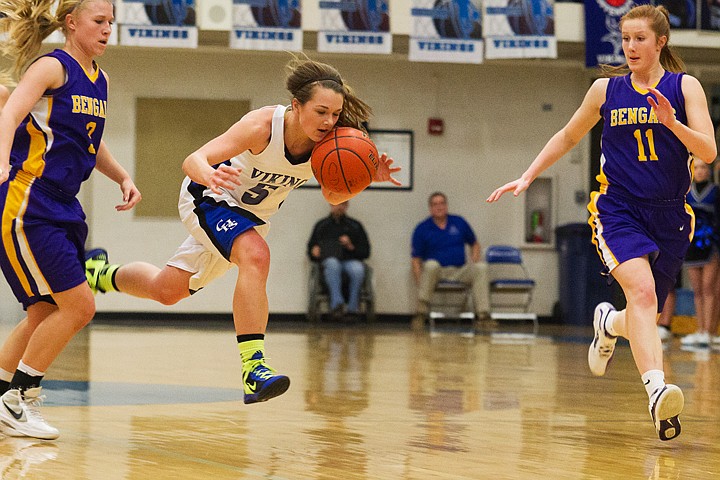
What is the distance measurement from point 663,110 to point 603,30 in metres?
8.31

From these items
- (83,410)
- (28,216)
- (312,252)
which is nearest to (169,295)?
(83,410)

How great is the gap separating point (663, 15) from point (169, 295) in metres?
2.21

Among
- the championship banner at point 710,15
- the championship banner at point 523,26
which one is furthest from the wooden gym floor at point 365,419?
the championship banner at point 710,15

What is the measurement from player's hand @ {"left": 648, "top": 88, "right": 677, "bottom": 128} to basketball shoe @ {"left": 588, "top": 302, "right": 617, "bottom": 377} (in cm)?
97

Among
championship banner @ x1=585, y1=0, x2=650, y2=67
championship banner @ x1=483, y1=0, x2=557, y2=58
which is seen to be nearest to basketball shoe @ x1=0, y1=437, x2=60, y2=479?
championship banner @ x1=483, y1=0, x2=557, y2=58

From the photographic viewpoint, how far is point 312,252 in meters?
12.5

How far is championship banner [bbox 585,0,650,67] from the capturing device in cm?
1170

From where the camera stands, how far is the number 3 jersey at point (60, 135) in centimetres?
361

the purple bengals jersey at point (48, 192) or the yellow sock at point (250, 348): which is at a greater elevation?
the purple bengals jersey at point (48, 192)

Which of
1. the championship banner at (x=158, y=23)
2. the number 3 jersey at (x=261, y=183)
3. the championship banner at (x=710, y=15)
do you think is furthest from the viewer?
the championship banner at (x=710, y=15)

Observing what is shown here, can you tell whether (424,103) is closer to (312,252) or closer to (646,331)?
(312,252)

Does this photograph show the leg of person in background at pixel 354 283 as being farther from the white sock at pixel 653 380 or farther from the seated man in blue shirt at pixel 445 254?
the white sock at pixel 653 380

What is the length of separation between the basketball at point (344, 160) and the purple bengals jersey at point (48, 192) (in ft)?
2.66

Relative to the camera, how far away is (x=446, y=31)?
1134cm
